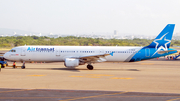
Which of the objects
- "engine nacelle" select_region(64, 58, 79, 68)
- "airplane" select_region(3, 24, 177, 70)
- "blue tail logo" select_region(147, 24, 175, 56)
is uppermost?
"blue tail logo" select_region(147, 24, 175, 56)

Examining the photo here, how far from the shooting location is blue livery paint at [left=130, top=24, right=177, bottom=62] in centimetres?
3747

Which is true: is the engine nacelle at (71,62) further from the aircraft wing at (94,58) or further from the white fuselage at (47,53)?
the white fuselage at (47,53)

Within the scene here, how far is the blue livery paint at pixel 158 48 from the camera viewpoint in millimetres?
37469

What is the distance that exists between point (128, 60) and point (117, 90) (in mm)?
18512

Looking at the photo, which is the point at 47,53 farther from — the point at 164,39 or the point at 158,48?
the point at 164,39

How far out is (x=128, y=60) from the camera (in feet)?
123

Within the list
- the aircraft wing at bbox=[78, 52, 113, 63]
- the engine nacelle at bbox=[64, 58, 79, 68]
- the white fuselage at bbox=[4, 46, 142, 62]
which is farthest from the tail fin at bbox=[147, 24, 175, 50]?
the engine nacelle at bbox=[64, 58, 79, 68]

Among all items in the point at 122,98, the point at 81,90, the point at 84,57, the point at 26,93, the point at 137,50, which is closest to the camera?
the point at 122,98

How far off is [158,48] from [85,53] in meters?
11.8

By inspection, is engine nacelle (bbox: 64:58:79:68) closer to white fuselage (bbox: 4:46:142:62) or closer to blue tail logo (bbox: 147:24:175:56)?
white fuselage (bbox: 4:46:142:62)

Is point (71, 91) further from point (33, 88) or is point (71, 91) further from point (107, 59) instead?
point (107, 59)

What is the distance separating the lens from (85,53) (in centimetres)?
3669

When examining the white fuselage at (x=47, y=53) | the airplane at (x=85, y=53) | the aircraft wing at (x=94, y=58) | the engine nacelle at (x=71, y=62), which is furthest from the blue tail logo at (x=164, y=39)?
the engine nacelle at (x=71, y=62)

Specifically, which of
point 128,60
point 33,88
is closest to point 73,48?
point 128,60
